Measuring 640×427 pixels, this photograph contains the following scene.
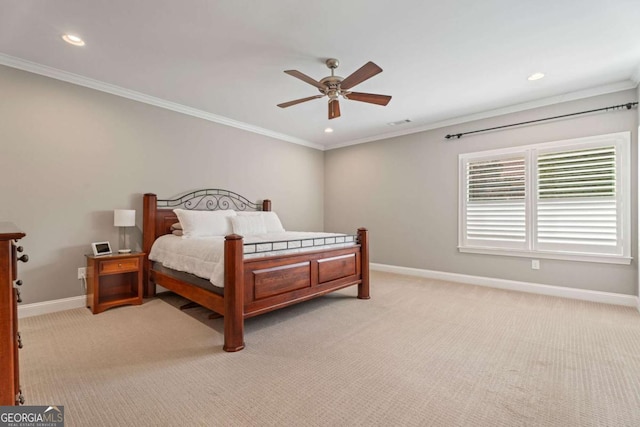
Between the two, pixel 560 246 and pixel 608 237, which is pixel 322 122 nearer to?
pixel 560 246

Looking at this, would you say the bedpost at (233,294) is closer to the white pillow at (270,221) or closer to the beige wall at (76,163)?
the white pillow at (270,221)

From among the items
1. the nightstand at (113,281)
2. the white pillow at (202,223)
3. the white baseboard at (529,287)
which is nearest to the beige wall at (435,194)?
the white baseboard at (529,287)

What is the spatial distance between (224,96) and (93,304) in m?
2.92

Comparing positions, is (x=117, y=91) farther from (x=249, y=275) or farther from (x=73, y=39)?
(x=249, y=275)

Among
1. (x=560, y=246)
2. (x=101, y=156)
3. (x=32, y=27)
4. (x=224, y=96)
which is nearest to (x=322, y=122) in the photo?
(x=224, y=96)

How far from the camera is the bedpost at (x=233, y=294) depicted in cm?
234

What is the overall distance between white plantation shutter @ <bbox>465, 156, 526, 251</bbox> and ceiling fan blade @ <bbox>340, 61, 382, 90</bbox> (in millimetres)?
2902

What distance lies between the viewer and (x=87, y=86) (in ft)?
11.2

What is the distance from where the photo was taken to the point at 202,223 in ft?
12.5

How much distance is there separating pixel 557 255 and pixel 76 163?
20.3 feet

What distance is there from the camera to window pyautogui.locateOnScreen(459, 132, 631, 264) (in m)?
3.49

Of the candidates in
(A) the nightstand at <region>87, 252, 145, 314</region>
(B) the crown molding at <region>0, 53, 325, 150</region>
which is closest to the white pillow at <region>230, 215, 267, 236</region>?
(A) the nightstand at <region>87, 252, 145, 314</region>

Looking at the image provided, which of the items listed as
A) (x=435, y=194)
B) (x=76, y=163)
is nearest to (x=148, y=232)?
(x=76, y=163)

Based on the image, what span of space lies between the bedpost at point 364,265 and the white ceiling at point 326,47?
1.89m
